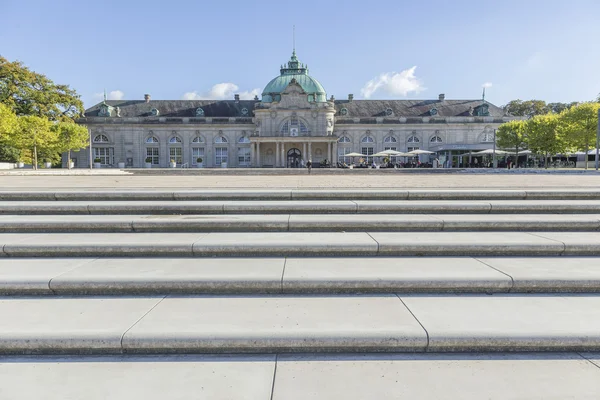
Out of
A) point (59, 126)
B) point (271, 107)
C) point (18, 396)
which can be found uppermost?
point (271, 107)

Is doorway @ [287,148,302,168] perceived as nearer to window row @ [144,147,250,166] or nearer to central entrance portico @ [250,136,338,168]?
central entrance portico @ [250,136,338,168]

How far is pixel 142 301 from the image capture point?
3.89 metres

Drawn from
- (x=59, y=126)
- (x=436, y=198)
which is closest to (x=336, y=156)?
(x=59, y=126)

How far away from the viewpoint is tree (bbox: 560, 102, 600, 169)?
40312 mm

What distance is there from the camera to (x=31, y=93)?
51.8 metres

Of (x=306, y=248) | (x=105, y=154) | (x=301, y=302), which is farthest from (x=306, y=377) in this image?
(x=105, y=154)

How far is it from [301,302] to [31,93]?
62724mm

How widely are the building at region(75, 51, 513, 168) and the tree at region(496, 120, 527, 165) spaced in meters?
13.7

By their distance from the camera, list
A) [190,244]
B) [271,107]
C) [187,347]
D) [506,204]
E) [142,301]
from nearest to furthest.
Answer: [187,347] → [142,301] → [190,244] → [506,204] → [271,107]

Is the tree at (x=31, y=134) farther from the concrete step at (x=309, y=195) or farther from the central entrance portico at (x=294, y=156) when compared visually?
the concrete step at (x=309, y=195)

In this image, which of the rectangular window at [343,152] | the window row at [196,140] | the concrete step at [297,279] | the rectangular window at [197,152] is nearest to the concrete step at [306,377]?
the concrete step at [297,279]

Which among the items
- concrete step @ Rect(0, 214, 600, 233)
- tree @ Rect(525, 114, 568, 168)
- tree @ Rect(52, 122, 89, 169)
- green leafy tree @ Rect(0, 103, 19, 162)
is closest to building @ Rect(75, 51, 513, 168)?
tree @ Rect(52, 122, 89, 169)

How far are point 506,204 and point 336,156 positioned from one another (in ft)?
196

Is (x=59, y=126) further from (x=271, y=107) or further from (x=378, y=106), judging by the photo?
(x=378, y=106)
